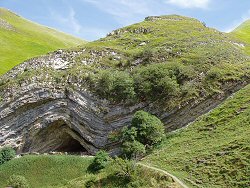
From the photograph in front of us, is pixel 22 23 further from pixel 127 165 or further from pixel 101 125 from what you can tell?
pixel 127 165

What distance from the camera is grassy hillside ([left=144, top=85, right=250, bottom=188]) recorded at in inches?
1268

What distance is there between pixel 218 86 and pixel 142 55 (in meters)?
12.5

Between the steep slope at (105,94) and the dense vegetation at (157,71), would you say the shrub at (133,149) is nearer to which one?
the steep slope at (105,94)

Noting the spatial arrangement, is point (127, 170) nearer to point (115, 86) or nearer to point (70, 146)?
point (115, 86)

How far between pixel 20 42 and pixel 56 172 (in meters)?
57.4

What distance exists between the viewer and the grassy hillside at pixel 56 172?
37134 mm

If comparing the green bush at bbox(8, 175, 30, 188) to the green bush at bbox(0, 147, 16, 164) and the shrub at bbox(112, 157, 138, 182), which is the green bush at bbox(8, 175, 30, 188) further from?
the shrub at bbox(112, 157, 138, 182)

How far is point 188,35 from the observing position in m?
61.6

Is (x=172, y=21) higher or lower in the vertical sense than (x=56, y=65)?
higher

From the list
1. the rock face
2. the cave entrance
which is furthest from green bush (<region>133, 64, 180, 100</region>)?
the cave entrance

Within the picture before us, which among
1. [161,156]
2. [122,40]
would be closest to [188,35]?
[122,40]

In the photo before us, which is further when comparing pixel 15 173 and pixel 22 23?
pixel 22 23

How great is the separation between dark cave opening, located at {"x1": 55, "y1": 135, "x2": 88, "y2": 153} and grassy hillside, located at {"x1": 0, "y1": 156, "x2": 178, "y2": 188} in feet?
21.5

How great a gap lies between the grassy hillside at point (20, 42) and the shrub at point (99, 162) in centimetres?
3837
